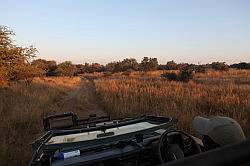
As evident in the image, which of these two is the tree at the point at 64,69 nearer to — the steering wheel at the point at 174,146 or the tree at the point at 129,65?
the tree at the point at 129,65

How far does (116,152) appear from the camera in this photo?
3.99 meters

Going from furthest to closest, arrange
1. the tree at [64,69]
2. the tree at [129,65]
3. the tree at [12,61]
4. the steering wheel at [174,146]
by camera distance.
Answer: the tree at [129,65]
the tree at [64,69]
the tree at [12,61]
the steering wheel at [174,146]

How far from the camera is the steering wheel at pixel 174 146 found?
3754 mm

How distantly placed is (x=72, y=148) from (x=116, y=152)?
0.47 metres

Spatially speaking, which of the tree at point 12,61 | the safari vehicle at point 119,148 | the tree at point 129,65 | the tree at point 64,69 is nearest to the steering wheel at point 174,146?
the safari vehicle at point 119,148

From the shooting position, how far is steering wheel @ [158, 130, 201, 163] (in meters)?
3.75

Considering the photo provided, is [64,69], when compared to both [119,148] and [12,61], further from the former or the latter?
[119,148]

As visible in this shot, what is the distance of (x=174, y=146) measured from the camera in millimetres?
3805

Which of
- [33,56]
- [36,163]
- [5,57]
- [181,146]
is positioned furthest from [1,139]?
[33,56]

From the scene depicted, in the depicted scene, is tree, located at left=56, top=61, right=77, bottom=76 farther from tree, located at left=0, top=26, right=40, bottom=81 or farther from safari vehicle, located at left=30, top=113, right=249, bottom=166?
safari vehicle, located at left=30, top=113, right=249, bottom=166

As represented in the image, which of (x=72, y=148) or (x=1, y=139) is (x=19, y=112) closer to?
(x=1, y=139)

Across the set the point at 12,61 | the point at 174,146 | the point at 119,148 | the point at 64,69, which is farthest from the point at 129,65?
the point at 174,146

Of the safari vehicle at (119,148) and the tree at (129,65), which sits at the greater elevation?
the safari vehicle at (119,148)

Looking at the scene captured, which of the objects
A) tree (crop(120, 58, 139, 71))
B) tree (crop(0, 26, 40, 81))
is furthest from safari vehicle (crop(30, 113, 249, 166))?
tree (crop(120, 58, 139, 71))
